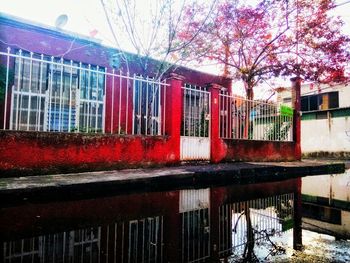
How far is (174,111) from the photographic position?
9742 millimetres

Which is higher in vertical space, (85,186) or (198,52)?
(198,52)

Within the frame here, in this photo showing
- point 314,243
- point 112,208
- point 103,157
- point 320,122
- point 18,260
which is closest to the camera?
point 18,260

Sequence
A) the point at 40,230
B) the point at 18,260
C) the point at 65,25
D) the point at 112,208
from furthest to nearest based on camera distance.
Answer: the point at 65,25
the point at 112,208
the point at 40,230
the point at 18,260

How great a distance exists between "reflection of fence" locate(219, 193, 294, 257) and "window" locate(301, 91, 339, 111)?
24107mm

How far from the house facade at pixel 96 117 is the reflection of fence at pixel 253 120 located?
Answer: 0.13ft

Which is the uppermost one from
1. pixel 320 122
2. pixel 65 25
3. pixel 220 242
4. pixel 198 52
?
pixel 65 25

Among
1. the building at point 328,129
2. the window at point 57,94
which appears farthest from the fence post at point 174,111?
the building at point 328,129

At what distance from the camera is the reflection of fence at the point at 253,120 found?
39.5 ft

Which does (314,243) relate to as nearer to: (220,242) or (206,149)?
(220,242)

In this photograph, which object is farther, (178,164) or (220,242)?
(178,164)

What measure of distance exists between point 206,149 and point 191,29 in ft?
15.4

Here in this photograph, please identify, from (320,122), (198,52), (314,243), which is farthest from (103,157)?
(320,122)

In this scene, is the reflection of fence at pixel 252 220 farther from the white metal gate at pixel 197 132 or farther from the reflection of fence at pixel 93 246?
the white metal gate at pixel 197 132

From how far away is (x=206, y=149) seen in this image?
35.4 ft
